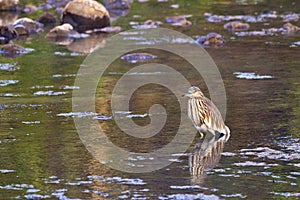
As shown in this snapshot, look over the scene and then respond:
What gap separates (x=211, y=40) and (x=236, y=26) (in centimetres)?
215

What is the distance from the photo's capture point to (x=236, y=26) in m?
17.4

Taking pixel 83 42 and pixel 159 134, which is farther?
pixel 83 42

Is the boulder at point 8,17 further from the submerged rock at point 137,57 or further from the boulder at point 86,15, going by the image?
the submerged rock at point 137,57

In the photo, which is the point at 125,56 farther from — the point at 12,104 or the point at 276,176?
the point at 276,176

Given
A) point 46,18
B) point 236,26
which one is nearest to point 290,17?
point 236,26

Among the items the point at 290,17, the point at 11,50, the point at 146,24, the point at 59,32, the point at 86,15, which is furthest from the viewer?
the point at 290,17

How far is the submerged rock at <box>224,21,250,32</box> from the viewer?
17.3 metres

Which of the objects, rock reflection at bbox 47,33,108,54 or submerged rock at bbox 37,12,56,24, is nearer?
rock reflection at bbox 47,33,108,54

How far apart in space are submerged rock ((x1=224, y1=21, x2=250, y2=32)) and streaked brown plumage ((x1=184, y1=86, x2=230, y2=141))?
896cm

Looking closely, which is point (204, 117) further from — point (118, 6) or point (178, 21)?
point (118, 6)

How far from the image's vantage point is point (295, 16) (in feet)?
Answer: 61.6

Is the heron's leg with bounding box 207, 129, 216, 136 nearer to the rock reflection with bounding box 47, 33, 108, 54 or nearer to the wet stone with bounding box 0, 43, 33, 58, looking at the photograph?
the rock reflection with bounding box 47, 33, 108, 54

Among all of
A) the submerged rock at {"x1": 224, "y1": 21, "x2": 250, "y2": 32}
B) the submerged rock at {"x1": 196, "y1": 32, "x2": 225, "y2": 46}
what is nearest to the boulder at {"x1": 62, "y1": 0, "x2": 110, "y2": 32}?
the submerged rock at {"x1": 224, "y1": 21, "x2": 250, "y2": 32}

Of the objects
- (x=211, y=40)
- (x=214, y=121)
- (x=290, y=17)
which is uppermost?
(x=214, y=121)
